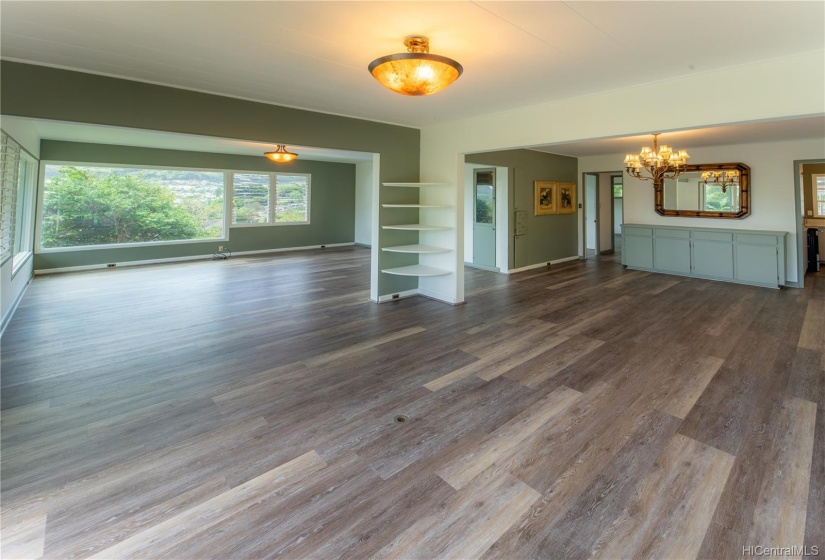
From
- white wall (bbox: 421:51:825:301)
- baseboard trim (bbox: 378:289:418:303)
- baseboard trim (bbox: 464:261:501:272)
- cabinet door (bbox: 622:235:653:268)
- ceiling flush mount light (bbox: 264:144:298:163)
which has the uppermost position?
ceiling flush mount light (bbox: 264:144:298:163)

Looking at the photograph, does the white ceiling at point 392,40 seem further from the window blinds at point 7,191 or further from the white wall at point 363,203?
the white wall at point 363,203

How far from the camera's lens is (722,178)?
7.36m

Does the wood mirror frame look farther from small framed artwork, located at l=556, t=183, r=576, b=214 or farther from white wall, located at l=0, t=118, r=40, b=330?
white wall, located at l=0, t=118, r=40, b=330

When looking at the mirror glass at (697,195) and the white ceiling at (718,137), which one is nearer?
the white ceiling at (718,137)

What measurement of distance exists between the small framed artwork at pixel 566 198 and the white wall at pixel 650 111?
4.48 meters

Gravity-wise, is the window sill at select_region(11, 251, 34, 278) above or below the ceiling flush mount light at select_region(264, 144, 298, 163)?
below

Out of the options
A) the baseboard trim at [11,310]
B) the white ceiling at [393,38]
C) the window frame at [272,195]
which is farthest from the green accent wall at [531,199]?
the baseboard trim at [11,310]

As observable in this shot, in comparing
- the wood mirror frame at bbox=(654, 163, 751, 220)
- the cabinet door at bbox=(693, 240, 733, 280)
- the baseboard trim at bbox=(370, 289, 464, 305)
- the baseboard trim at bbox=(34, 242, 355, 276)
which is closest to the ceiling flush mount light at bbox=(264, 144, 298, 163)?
the baseboard trim at bbox=(34, 242, 355, 276)

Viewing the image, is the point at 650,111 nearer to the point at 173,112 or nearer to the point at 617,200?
the point at 173,112

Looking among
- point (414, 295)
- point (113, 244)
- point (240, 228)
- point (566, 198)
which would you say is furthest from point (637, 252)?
point (113, 244)

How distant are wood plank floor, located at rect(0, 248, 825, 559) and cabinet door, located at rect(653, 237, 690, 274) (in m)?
2.62

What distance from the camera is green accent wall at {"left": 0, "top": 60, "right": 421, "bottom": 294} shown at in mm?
3186

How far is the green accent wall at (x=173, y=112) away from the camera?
319cm

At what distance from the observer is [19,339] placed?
13.6ft
